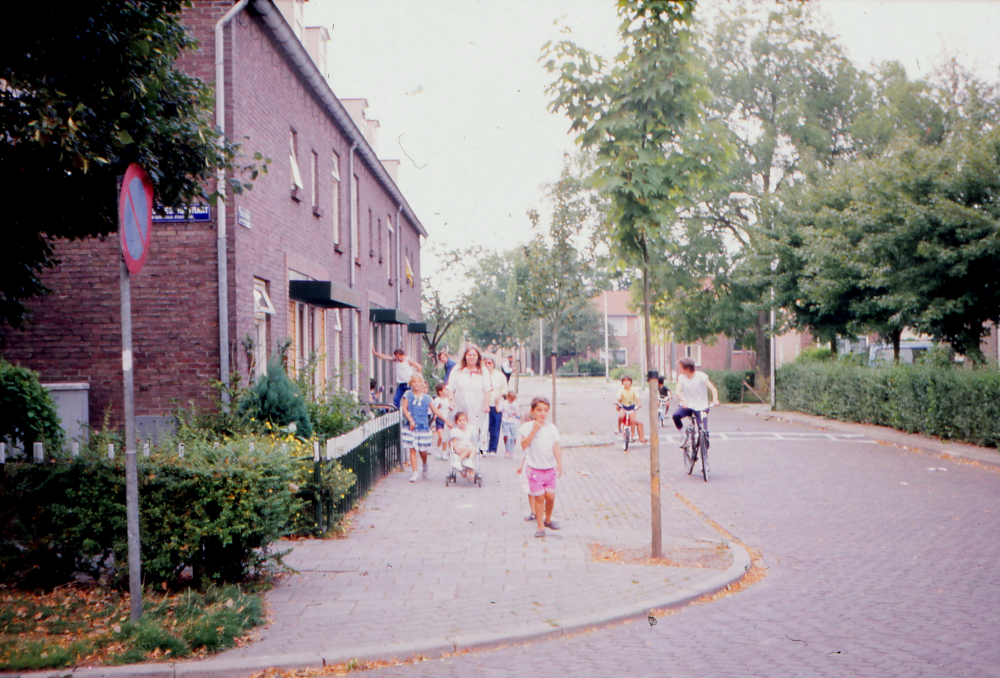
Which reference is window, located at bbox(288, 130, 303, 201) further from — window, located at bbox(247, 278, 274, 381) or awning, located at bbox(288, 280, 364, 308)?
window, located at bbox(247, 278, 274, 381)

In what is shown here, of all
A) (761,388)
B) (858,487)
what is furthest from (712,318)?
(858,487)

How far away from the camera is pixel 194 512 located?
240 inches

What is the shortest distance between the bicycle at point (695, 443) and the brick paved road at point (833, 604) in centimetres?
100

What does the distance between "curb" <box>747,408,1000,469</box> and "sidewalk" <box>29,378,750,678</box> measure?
282 inches

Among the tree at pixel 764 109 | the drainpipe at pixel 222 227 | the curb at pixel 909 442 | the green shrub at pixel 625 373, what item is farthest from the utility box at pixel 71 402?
the green shrub at pixel 625 373

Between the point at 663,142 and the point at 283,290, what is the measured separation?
313 inches

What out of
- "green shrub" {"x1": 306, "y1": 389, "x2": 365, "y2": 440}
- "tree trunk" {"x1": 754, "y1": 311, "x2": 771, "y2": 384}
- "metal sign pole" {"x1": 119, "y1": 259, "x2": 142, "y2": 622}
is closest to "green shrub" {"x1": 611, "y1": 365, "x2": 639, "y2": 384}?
"tree trunk" {"x1": 754, "y1": 311, "x2": 771, "y2": 384}

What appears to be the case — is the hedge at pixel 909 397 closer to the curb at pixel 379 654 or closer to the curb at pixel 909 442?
the curb at pixel 909 442

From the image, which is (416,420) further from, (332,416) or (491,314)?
(491,314)

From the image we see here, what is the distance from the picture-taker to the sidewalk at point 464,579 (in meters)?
5.28

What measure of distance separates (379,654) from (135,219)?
298cm

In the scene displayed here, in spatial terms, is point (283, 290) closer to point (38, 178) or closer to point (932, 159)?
point (38, 178)

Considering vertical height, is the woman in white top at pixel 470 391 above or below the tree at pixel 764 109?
below

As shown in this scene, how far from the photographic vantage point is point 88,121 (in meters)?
5.99
